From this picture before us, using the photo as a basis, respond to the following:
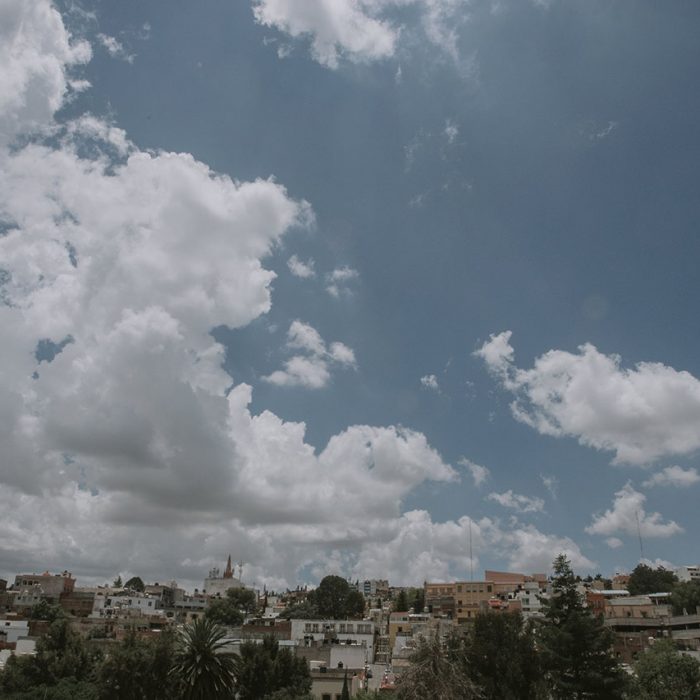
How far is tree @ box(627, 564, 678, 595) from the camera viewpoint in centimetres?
12169

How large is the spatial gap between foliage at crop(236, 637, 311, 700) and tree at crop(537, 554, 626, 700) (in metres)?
18.3

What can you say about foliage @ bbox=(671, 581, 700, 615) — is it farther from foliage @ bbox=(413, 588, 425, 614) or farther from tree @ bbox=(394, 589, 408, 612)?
tree @ bbox=(394, 589, 408, 612)

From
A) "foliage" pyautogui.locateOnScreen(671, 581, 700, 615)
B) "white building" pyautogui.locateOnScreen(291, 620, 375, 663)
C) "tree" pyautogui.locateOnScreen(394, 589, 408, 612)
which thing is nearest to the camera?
"white building" pyautogui.locateOnScreen(291, 620, 375, 663)

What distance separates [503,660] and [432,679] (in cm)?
1153

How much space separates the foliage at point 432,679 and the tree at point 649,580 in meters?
102

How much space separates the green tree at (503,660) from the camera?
4047cm

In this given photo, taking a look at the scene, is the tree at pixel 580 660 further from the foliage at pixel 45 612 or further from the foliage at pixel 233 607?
the foliage at pixel 45 612

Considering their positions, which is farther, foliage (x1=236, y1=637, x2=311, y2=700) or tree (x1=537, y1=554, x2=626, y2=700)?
foliage (x1=236, y1=637, x2=311, y2=700)

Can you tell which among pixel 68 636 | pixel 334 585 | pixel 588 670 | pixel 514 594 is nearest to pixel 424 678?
pixel 588 670

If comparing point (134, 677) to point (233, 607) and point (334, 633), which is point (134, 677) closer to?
point (334, 633)

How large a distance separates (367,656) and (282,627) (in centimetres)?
1596

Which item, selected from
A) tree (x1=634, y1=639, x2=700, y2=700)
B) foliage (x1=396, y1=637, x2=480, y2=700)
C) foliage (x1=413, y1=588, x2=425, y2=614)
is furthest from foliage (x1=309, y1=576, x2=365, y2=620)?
foliage (x1=396, y1=637, x2=480, y2=700)

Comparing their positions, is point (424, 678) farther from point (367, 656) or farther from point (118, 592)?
point (118, 592)

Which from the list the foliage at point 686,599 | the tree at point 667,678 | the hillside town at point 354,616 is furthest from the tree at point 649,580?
the tree at point 667,678
